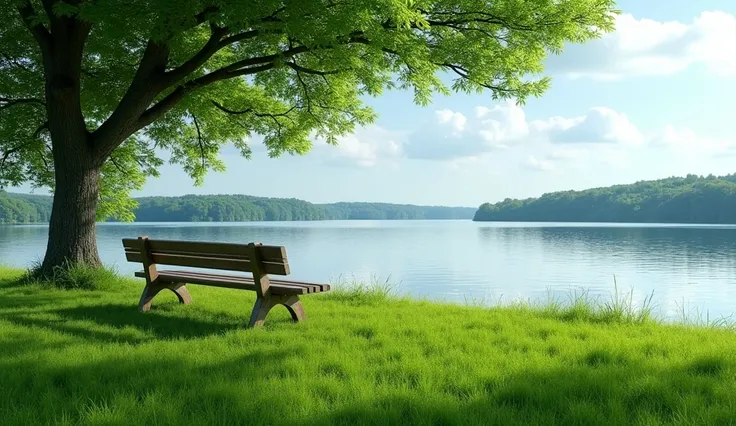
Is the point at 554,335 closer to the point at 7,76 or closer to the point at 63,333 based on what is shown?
the point at 63,333

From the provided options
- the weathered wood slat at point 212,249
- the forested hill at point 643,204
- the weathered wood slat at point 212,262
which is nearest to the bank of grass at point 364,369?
the weathered wood slat at point 212,262

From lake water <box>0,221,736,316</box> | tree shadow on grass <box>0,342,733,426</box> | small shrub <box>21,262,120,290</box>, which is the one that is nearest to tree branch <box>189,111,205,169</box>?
lake water <box>0,221,736,316</box>

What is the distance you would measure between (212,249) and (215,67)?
8213mm

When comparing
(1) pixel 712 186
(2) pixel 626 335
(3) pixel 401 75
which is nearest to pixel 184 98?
(3) pixel 401 75

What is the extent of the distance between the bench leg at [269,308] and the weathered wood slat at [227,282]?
110mm

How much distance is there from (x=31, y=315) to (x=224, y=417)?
5.18 metres

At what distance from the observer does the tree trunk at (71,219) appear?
1079cm

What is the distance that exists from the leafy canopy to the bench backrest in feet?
10.2

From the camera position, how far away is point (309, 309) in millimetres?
8188

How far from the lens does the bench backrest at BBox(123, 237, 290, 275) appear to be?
6.57 metres

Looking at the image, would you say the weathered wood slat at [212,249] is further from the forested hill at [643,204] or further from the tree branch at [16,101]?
the forested hill at [643,204]

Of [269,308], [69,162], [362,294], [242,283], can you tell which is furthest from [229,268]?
[69,162]

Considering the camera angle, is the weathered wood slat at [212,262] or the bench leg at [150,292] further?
the bench leg at [150,292]

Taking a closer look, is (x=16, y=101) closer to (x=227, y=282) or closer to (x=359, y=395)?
(x=227, y=282)
